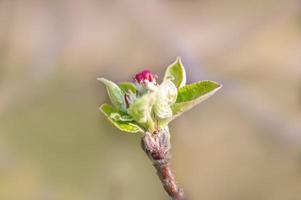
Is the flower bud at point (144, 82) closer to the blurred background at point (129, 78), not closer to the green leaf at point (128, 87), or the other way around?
the green leaf at point (128, 87)

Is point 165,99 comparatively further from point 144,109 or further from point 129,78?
point 129,78

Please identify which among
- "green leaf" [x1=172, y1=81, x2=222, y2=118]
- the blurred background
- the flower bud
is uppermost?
the flower bud

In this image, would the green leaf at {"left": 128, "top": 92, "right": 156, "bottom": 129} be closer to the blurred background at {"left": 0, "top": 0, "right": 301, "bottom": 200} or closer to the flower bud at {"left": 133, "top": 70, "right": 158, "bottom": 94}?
the flower bud at {"left": 133, "top": 70, "right": 158, "bottom": 94}

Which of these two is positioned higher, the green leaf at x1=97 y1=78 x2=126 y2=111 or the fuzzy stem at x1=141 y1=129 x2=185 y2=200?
the green leaf at x1=97 y1=78 x2=126 y2=111

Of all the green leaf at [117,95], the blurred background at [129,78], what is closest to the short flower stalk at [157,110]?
the green leaf at [117,95]

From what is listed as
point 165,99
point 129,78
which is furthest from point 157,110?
point 129,78

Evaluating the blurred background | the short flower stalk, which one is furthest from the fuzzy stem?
the blurred background

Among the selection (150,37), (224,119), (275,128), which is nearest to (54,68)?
(150,37)

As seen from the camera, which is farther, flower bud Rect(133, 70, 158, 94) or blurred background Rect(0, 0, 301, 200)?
blurred background Rect(0, 0, 301, 200)
